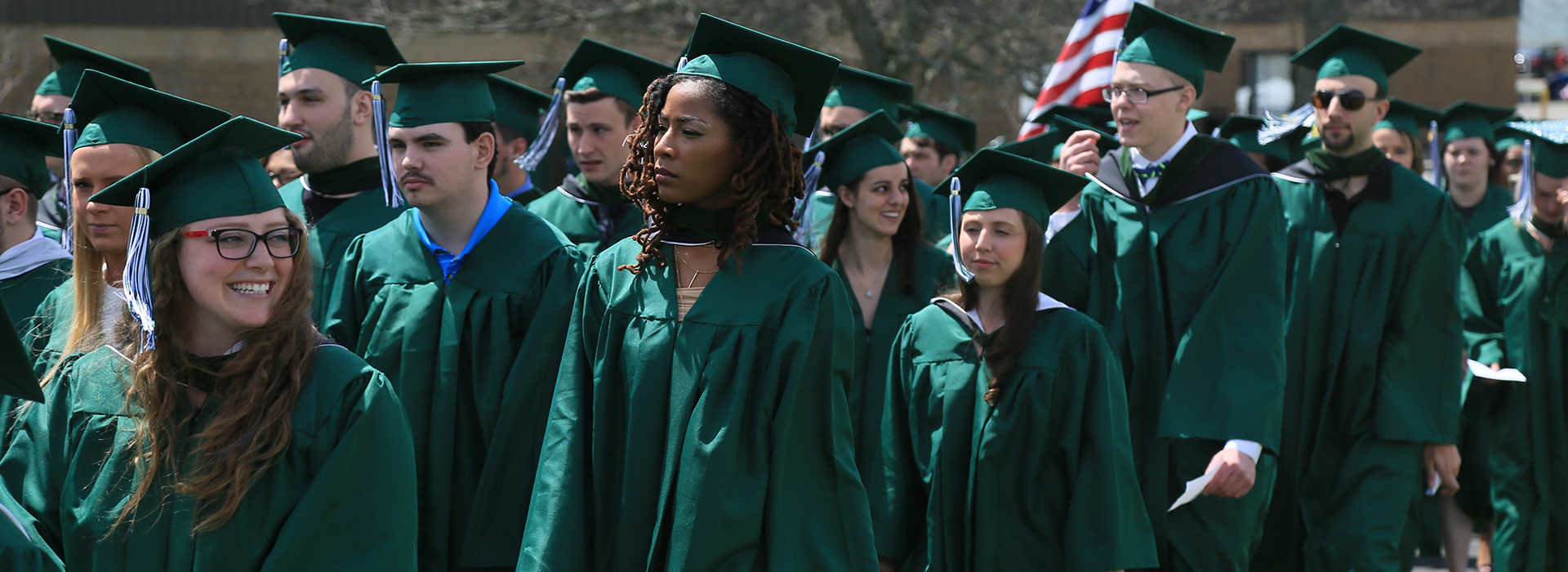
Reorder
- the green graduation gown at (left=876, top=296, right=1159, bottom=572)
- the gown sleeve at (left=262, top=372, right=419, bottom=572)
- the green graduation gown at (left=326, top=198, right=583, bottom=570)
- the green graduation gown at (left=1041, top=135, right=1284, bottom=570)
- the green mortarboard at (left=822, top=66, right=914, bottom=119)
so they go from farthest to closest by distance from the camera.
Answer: the green mortarboard at (left=822, top=66, right=914, bottom=119) < the green graduation gown at (left=1041, top=135, right=1284, bottom=570) < the green graduation gown at (left=876, top=296, right=1159, bottom=572) < the green graduation gown at (left=326, top=198, right=583, bottom=570) < the gown sleeve at (left=262, top=372, right=419, bottom=572)

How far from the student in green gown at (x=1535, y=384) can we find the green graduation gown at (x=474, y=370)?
15.8ft

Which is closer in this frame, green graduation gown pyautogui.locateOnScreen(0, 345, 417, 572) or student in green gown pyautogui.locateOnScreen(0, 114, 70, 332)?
green graduation gown pyautogui.locateOnScreen(0, 345, 417, 572)

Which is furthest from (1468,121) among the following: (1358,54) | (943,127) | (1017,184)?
(1017,184)

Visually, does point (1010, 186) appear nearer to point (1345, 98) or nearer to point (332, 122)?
point (1345, 98)

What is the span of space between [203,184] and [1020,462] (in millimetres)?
2504

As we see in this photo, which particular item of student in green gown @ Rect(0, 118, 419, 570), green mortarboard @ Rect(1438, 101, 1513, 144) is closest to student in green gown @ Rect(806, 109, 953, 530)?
student in green gown @ Rect(0, 118, 419, 570)

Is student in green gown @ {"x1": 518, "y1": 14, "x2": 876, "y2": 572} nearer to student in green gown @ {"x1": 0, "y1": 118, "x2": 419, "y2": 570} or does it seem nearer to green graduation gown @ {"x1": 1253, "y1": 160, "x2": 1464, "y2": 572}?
student in green gown @ {"x1": 0, "y1": 118, "x2": 419, "y2": 570}

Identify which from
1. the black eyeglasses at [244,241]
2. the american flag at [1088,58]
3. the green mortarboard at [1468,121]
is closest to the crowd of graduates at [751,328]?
the black eyeglasses at [244,241]

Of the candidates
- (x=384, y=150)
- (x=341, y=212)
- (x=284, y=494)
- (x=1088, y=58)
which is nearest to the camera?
(x=284, y=494)

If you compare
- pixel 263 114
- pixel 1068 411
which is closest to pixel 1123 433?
pixel 1068 411

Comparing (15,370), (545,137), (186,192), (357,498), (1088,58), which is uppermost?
(1088,58)

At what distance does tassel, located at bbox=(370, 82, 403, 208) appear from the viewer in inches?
183

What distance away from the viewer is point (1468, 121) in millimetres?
8609

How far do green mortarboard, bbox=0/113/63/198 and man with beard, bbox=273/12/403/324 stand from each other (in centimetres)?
79
